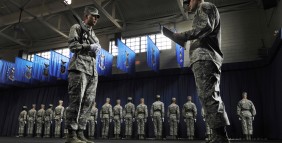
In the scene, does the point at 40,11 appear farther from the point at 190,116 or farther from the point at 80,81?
the point at 80,81

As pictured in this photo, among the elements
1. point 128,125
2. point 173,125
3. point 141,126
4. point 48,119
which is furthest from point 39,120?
point 173,125

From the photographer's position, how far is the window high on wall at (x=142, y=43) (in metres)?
11.2

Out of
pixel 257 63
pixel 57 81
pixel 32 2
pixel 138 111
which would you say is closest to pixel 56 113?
pixel 57 81

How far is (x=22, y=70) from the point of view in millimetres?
11133

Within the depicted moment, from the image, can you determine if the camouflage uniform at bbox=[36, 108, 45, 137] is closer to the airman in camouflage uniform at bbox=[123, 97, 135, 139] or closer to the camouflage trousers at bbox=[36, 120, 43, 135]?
the camouflage trousers at bbox=[36, 120, 43, 135]

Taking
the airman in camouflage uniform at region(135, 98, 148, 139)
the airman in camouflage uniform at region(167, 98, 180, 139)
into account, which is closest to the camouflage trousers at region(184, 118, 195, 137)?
the airman in camouflage uniform at region(167, 98, 180, 139)

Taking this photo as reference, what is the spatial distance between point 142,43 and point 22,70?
5.46 meters

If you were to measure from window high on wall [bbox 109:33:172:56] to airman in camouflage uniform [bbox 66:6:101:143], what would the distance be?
8.72m

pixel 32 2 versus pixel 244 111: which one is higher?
pixel 32 2

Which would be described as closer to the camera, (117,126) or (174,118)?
(174,118)

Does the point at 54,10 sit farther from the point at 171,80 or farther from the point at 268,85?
the point at 268,85

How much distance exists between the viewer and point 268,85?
8.55m

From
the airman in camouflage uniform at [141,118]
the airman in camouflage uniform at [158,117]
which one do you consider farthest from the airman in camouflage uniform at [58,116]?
the airman in camouflage uniform at [158,117]

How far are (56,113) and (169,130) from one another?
4600mm
